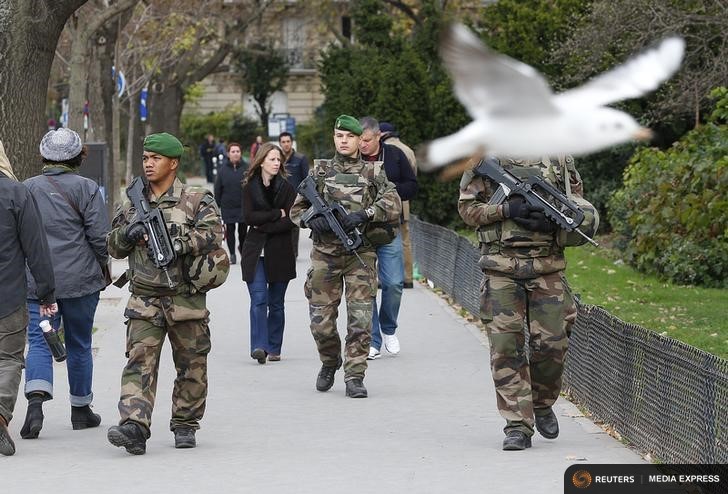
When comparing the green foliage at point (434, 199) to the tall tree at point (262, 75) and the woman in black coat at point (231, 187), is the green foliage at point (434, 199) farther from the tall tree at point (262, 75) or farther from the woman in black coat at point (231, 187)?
the tall tree at point (262, 75)

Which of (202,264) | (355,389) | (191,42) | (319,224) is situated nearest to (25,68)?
(319,224)

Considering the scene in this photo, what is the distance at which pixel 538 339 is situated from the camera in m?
7.91

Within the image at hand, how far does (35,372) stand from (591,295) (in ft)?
27.1

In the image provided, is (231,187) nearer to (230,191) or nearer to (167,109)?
(230,191)

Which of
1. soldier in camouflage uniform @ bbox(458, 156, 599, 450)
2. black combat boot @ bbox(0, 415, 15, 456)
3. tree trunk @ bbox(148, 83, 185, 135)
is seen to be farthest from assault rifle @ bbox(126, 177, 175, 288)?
tree trunk @ bbox(148, 83, 185, 135)

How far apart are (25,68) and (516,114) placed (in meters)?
8.78

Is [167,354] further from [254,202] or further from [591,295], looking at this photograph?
[591,295]

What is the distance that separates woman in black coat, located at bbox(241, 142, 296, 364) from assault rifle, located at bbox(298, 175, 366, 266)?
1707 millimetres

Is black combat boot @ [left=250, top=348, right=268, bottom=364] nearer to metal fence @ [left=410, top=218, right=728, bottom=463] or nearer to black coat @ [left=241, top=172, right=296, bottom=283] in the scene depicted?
black coat @ [left=241, top=172, right=296, bottom=283]

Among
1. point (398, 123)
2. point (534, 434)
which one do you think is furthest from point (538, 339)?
point (398, 123)

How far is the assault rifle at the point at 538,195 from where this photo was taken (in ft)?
25.1

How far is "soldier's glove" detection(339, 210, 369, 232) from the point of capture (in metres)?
9.69

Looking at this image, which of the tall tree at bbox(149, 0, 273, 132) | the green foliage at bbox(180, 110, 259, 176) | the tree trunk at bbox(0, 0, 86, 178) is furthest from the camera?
the green foliage at bbox(180, 110, 259, 176)

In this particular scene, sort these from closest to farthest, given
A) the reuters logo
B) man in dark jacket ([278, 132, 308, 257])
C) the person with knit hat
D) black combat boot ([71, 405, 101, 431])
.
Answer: the reuters logo, the person with knit hat, black combat boot ([71, 405, 101, 431]), man in dark jacket ([278, 132, 308, 257])
